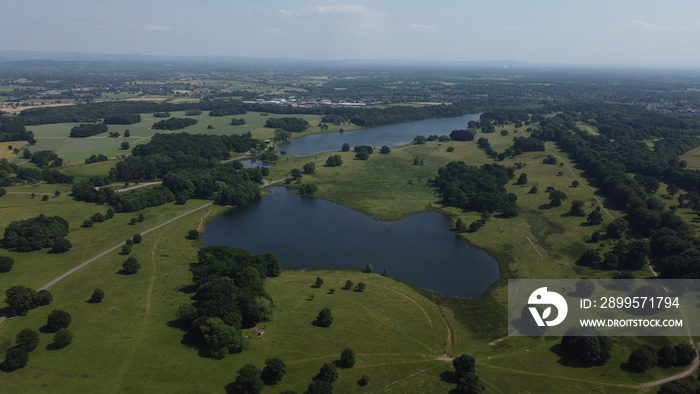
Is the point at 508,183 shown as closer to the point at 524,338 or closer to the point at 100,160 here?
the point at 524,338

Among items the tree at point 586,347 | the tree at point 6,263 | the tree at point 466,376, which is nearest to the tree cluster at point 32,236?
the tree at point 6,263

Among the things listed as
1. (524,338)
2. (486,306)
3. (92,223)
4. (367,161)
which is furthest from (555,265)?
(92,223)

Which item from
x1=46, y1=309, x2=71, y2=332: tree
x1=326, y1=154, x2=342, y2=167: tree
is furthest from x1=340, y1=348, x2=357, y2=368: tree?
x1=326, y1=154, x2=342, y2=167: tree

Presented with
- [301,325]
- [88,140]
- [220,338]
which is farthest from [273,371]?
[88,140]

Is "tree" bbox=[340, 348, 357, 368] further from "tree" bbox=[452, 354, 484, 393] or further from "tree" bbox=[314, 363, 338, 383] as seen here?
"tree" bbox=[452, 354, 484, 393]

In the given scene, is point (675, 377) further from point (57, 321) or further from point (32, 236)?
point (32, 236)

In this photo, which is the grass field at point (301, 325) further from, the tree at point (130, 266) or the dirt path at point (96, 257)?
the tree at point (130, 266)
